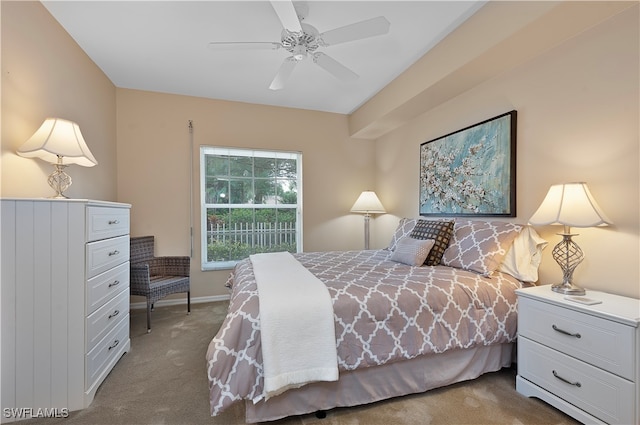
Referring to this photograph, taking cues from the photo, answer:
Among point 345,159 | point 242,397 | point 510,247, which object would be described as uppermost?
point 345,159

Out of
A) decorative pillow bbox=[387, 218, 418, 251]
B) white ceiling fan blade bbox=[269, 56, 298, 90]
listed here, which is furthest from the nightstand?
white ceiling fan blade bbox=[269, 56, 298, 90]

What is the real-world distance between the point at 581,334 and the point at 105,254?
294 cm

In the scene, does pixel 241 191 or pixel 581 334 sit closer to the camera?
pixel 581 334

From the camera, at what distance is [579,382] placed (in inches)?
59.2

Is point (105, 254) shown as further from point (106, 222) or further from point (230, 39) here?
point (230, 39)

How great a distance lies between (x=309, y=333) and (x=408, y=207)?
262cm

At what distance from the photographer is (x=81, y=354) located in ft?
5.46

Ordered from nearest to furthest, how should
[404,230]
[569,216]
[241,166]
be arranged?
[569,216]
[404,230]
[241,166]

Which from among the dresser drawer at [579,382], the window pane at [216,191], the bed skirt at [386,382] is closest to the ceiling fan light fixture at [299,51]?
the window pane at [216,191]

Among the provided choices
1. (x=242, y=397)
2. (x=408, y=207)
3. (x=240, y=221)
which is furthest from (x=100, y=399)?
(x=408, y=207)

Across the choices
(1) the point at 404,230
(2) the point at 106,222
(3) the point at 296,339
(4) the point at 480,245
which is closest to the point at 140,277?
(2) the point at 106,222

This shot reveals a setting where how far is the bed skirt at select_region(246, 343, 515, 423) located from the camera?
151 centimetres

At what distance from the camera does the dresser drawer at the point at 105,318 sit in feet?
5.72

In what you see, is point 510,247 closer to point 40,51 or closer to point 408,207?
point 408,207
